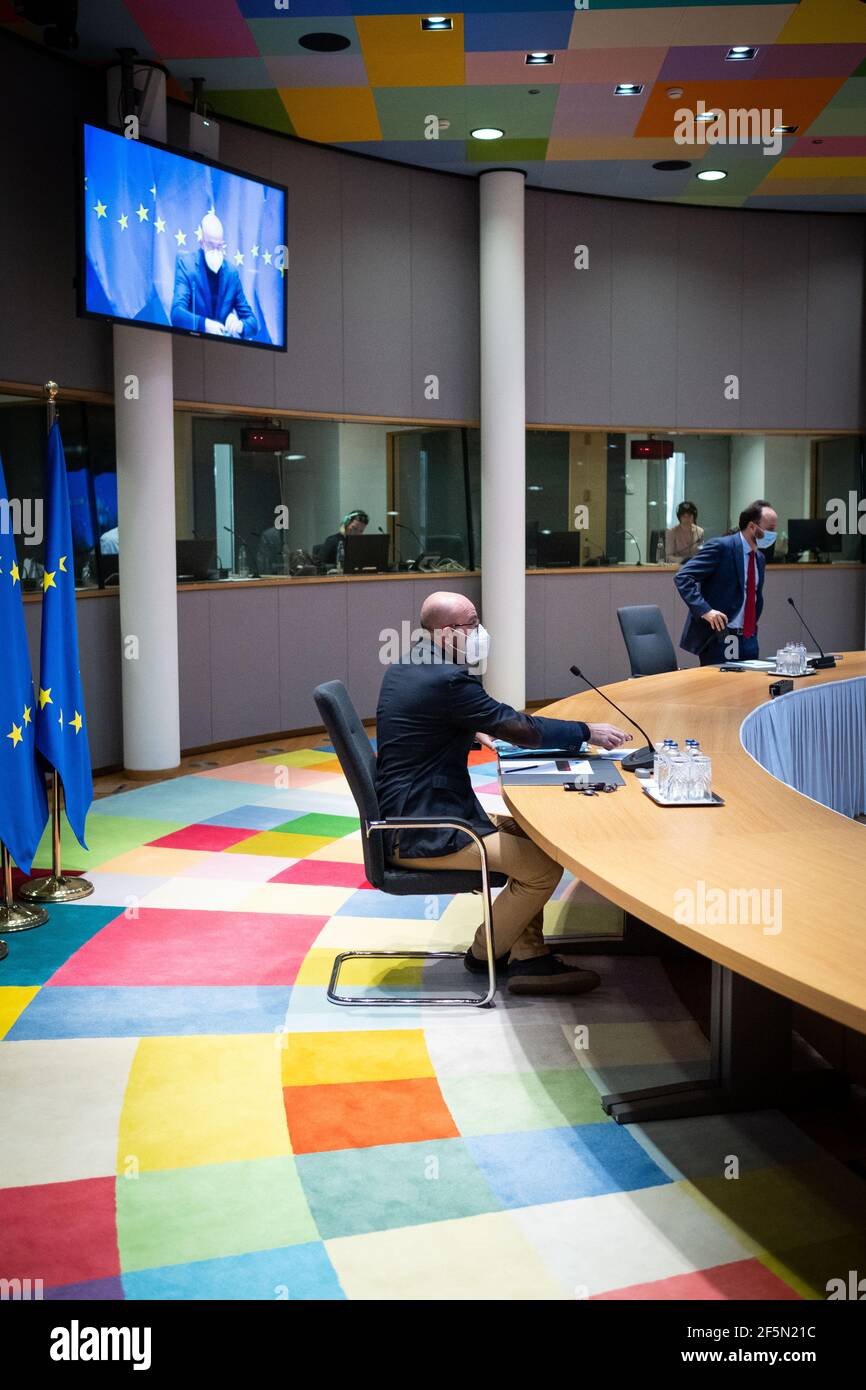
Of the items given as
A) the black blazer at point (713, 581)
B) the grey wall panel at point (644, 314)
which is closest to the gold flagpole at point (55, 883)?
the black blazer at point (713, 581)

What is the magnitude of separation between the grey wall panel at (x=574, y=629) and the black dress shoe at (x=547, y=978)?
618 centimetres

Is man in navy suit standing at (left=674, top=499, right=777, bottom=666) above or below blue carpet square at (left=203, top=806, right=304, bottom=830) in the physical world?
above

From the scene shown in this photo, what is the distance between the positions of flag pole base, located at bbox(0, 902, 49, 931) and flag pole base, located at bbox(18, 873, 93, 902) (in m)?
0.20

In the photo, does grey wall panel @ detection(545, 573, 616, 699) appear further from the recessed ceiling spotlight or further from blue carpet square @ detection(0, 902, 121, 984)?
blue carpet square @ detection(0, 902, 121, 984)

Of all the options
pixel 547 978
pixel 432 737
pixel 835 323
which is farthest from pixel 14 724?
pixel 835 323

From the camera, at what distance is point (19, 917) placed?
15.0 feet

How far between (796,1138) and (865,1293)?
24.4 inches

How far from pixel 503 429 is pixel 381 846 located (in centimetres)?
609

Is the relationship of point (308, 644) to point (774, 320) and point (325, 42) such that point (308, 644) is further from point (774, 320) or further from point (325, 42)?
point (774, 320)

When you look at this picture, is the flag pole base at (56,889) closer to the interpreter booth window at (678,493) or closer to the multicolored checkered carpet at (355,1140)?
the multicolored checkered carpet at (355,1140)

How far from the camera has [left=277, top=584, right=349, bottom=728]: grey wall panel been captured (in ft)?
27.9

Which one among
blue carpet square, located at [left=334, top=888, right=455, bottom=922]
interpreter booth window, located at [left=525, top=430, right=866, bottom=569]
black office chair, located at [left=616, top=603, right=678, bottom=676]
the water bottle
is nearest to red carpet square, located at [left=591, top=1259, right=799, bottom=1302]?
the water bottle

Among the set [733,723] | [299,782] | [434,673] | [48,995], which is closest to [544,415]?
[299,782]

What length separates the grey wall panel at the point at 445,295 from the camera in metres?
9.09
